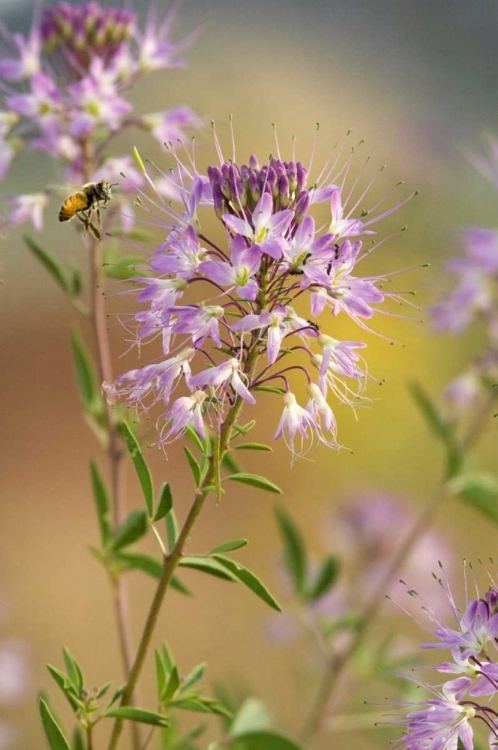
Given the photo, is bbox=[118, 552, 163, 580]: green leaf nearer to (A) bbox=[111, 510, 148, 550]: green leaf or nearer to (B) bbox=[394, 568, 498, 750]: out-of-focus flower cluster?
(A) bbox=[111, 510, 148, 550]: green leaf

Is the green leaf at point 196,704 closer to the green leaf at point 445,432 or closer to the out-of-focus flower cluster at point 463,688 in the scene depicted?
the out-of-focus flower cluster at point 463,688

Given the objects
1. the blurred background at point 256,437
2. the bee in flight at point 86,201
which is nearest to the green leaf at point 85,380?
the blurred background at point 256,437

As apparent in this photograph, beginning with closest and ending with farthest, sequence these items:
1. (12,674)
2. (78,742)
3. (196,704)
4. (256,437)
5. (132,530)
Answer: (196,704) < (78,742) < (132,530) < (12,674) < (256,437)

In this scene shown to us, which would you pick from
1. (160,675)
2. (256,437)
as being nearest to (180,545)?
(160,675)

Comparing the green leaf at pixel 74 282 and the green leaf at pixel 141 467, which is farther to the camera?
the green leaf at pixel 74 282

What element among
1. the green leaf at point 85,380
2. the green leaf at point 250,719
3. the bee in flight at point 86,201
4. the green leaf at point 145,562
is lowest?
the green leaf at point 250,719

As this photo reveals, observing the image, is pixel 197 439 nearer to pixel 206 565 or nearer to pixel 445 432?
pixel 206 565
